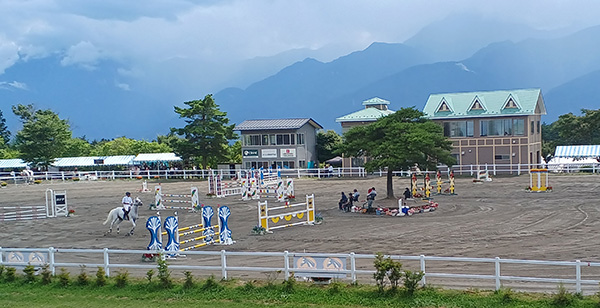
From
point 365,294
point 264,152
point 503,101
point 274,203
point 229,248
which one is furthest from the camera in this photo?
point 264,152

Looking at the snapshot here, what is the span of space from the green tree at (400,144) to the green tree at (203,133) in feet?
108

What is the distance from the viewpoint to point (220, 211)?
68.9ft

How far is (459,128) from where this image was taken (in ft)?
186

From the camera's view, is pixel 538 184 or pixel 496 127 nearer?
pixel 538 184

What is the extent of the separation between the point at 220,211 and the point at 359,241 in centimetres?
514

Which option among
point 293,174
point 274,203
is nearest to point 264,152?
point 293,174

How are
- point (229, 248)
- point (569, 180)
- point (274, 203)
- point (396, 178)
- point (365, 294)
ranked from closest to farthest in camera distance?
point (365, 294) < point (229, 248) < point (274, 203) < point (569, 180) < point (396, 178)

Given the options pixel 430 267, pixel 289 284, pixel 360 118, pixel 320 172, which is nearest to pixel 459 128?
pixel 360 118

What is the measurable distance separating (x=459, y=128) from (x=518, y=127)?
5431 millimetres

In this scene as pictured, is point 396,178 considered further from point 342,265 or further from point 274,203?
point 342,265

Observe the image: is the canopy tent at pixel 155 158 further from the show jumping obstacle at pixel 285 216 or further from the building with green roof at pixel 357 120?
the show jumping obstacle at pixel 285 216

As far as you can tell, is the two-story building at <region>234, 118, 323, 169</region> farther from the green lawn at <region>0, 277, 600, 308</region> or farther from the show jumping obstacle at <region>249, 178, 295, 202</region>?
the green lawn at <region>0, 277, 600, 308</region>

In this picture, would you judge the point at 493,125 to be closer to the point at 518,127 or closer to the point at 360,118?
the point at 518,127

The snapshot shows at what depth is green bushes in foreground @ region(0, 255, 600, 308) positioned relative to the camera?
12.3 metres
